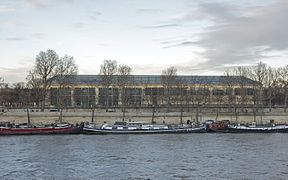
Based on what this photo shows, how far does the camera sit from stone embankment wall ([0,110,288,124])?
317 ft

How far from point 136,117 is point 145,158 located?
48486 mm

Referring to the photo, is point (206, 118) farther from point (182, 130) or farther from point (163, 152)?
point (163, 152)

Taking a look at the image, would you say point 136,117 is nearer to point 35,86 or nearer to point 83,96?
point 35,86

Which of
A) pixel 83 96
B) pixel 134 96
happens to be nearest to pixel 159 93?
pixel 134 96

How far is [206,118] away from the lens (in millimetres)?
101375

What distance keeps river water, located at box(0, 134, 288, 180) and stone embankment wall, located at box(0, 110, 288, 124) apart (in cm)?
2260

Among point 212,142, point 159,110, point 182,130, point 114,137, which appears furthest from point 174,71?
point 212,142

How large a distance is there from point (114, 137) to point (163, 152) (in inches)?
821

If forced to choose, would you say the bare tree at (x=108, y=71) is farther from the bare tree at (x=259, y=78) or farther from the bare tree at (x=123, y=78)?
the bare tree at (x=259, y=78)

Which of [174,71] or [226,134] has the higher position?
[174,71]

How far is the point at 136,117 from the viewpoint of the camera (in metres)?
100

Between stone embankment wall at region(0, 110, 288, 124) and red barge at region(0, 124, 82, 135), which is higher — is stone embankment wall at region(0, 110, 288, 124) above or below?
above

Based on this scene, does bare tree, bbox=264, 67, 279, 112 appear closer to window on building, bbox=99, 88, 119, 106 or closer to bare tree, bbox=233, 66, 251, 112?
bare tree, bbox=233, 66, 251, 112

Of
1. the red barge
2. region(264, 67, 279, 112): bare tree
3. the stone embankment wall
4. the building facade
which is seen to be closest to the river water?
the red barge
